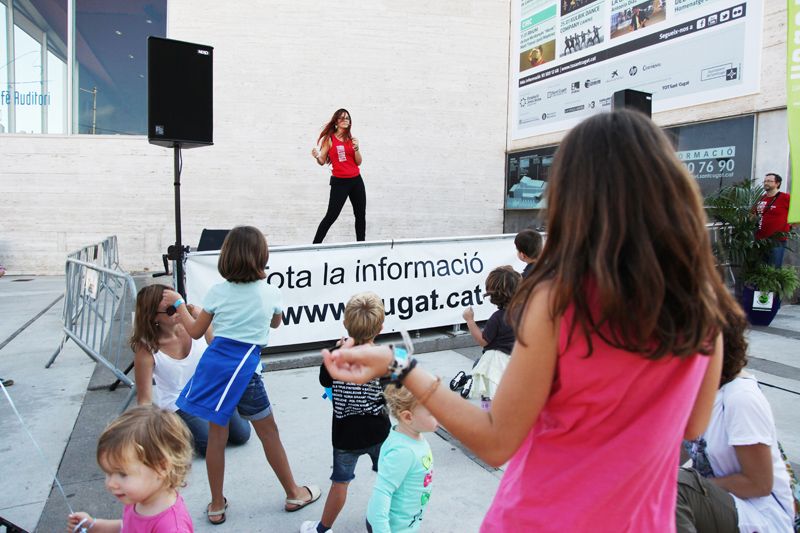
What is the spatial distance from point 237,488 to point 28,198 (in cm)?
1214

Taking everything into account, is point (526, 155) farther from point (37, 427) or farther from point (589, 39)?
point (37, 427)

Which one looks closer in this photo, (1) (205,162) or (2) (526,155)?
(1) (205,162)

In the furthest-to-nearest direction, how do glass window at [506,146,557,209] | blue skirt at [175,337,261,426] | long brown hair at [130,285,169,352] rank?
1. glass window at [506,146,557,209]
2. long brown hair at [130,285,169,352]
3. blue skirt at [175,337,261,426]

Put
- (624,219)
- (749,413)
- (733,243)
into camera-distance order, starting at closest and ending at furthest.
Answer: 1. (624,219)
2. (749,413)
3. (733,243)

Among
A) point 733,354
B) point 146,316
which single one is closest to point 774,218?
point 733,354

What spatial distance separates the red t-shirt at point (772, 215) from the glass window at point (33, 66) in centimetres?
1396

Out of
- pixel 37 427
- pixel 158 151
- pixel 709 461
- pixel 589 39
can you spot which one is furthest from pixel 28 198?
pixel 709 461

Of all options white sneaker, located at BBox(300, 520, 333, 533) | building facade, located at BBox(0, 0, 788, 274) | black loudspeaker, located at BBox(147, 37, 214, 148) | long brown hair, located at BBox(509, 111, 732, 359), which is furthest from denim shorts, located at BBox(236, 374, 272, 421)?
building facade, located at BBox(0, 0, 788, 274)

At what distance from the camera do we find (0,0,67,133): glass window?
12.9 m

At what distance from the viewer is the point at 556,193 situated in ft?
3.97

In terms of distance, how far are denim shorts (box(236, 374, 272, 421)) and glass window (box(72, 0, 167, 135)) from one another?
12.2 meters

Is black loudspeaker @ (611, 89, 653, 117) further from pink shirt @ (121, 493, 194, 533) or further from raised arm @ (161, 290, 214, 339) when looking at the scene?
pink shirt @ (121, 493, 194, 533)

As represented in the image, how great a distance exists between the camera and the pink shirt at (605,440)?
1140 mm

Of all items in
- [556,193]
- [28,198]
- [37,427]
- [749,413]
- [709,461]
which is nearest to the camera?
[556,193]
